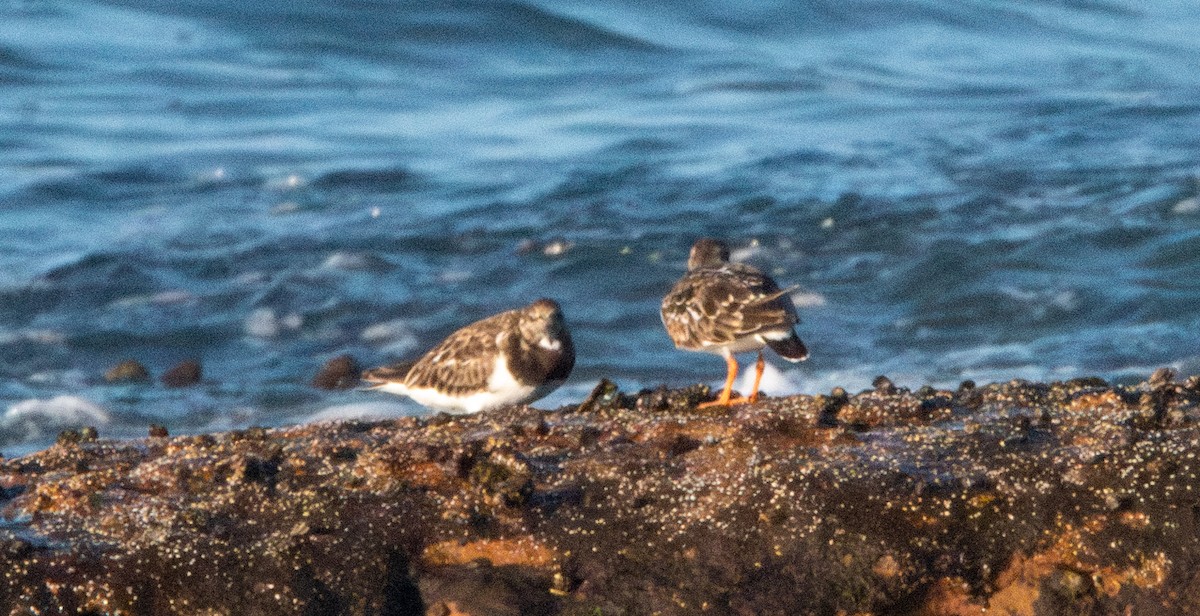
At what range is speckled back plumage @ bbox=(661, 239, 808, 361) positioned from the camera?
4887 millimetres

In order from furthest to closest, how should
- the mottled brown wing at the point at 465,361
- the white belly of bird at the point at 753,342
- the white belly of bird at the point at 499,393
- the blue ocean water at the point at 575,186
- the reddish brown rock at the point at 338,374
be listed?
the blue ocean water at the point at 575,186
the reddish brown rock at the point at 338,374
the mottled brown wing at the point at 465,361
the white belly of bird at the point at 499,393
the white belly of bird at the point at 753,342

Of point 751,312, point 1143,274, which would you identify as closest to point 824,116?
point 1143,274

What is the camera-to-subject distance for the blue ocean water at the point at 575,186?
8.38m

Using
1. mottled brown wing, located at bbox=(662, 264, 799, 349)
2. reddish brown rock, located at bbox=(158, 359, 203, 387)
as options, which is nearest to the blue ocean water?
reddish brown rock, located at bbox=(158, 359, 203, 387)

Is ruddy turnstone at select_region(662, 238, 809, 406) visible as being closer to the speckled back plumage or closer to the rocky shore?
the speckled back plumage

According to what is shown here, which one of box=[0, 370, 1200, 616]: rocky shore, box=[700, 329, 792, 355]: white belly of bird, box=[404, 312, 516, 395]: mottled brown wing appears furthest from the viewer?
box=[404, 312, 516, 395]: mottled brown wing

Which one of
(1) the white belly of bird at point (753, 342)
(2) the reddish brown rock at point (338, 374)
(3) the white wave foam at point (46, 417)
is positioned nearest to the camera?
(1) the white belly of bird at point (753, 342)

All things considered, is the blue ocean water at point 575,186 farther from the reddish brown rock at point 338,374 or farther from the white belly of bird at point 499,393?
the white belly of bird at point 499,393

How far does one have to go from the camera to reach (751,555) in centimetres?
331

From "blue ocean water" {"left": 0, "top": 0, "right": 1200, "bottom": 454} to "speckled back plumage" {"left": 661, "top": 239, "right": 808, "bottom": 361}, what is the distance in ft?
Result: 7.76

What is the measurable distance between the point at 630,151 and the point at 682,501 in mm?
9401

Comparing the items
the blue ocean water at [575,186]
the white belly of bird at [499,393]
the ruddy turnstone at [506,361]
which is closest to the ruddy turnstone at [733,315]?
the ruddy turnstone at [506,361]

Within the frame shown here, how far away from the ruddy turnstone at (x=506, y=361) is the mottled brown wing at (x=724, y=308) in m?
0.42

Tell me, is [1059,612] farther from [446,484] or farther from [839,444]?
[446,484]
